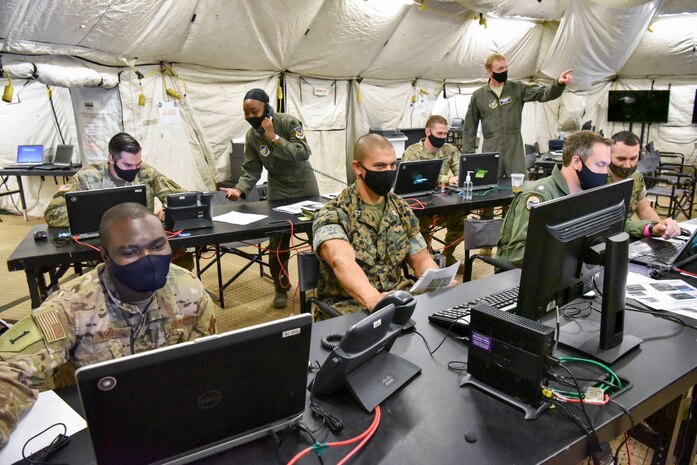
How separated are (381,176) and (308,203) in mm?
1453

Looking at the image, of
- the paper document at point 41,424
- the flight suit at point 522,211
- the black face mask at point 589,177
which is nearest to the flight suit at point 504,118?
the flight suit at point 522,211

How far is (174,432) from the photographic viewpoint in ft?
2.97

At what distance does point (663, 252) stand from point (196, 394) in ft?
8.00

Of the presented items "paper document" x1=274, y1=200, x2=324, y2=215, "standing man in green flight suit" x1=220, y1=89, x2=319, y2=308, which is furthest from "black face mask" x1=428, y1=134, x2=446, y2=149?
"paper document" x1=274, y1=200, x2=324, y2=215

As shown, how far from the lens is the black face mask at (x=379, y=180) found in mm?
2238

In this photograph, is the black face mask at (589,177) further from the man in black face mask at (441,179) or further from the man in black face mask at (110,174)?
the man in black face mask at (110,174)

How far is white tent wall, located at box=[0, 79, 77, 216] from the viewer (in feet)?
20.8

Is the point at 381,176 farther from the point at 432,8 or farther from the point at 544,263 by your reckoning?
the point at 432,8

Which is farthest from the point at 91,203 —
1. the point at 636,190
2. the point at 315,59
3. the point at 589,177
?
the point at 315,59

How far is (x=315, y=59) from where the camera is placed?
652 centimetres

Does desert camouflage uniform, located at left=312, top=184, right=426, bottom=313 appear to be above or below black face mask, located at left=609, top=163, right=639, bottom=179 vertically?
below

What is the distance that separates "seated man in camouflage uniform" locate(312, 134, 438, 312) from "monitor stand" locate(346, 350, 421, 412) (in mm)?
729

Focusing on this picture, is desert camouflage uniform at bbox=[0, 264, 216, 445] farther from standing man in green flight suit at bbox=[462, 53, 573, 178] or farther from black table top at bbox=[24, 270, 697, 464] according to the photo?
standing man in green flight suit at bbox=[462, 53, 573, 178]

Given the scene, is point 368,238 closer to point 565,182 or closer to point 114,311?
point 565,182
